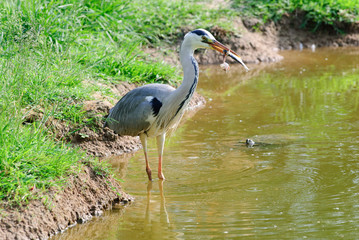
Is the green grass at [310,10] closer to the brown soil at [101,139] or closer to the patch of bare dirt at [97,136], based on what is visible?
the brown soil at [101,139]

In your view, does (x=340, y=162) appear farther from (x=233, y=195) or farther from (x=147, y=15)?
(x=147, y=15)

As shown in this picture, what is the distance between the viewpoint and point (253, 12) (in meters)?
14.0

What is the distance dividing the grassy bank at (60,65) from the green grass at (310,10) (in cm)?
118

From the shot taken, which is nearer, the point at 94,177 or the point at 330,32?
the point at 94,177

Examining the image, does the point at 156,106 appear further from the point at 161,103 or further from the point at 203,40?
the point at 203,40

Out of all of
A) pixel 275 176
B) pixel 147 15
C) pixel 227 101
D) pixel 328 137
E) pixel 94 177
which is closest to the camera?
pixel 94 177

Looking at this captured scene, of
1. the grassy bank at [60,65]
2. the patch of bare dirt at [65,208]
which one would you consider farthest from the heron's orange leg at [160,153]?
the grassy bank at [60,65]

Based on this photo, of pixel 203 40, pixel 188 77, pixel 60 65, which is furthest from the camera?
pixel 60 65

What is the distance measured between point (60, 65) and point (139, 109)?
3.89 feet

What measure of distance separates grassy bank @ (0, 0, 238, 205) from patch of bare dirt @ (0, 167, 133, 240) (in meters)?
0.11

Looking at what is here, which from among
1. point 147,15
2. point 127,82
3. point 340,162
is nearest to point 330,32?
point 147,15

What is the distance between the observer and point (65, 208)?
17.3 feet

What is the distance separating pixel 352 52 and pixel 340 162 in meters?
7.46

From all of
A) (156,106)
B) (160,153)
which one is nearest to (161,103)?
(156,106)
